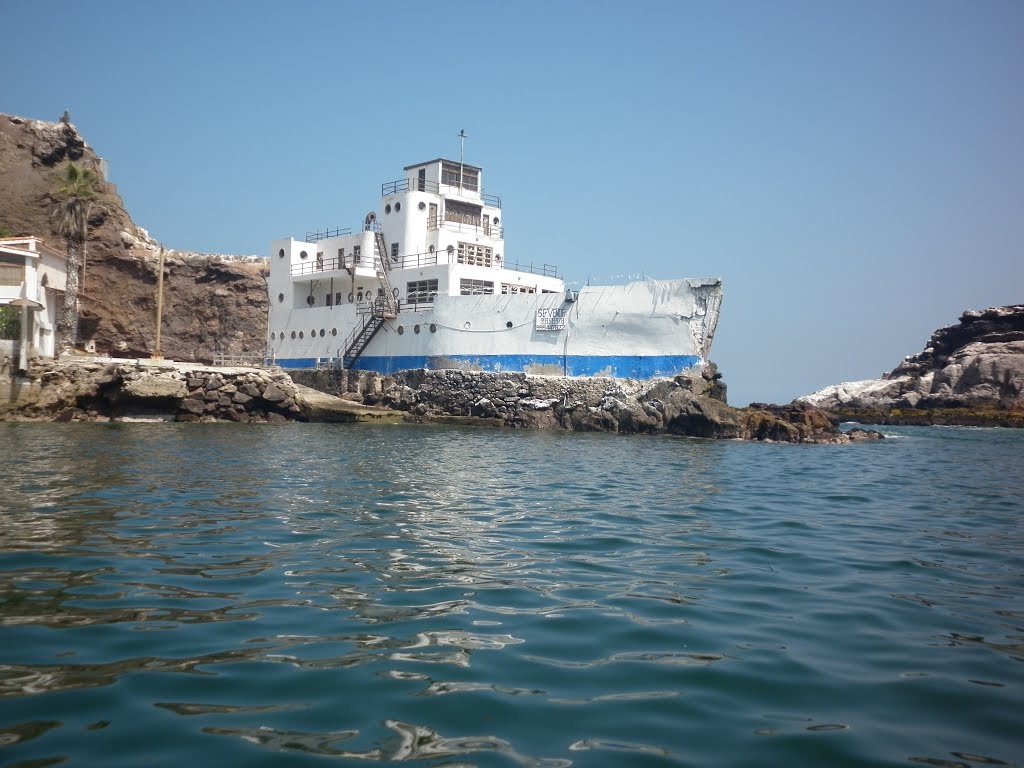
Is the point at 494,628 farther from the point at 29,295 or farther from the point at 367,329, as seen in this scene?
the point at 367,329

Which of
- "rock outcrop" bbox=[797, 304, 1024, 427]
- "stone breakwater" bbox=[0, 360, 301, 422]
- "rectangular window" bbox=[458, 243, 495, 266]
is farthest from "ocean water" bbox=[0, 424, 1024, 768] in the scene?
"rock outcrop" bbox=[797, 304, 1024, 427]

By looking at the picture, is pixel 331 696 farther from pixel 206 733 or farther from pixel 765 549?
pixel 765 549

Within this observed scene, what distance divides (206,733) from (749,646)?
3218 millimetres

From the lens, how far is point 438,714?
12.3 ft

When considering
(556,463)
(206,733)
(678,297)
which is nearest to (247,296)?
(678,297)

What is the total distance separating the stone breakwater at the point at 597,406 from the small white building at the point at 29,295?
11.5 metres

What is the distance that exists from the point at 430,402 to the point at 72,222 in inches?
633

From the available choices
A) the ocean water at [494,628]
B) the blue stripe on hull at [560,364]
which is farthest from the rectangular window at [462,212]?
the ocean water at [494,628]

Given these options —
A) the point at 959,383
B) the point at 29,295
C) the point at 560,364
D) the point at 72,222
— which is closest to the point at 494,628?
the point at 560,364

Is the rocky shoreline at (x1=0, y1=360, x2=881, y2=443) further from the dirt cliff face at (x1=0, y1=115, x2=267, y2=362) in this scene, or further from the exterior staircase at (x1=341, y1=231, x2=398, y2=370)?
the dirt cliff face at (x1=0, y1=115, x2=267, y2=362)

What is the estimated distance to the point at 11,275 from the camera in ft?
86.1

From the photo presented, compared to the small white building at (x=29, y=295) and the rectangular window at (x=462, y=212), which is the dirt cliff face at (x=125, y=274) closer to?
the small white building at (x=29, y=295)

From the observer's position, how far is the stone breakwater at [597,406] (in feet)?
87.5

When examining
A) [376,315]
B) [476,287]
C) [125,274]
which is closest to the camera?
[376,315]
